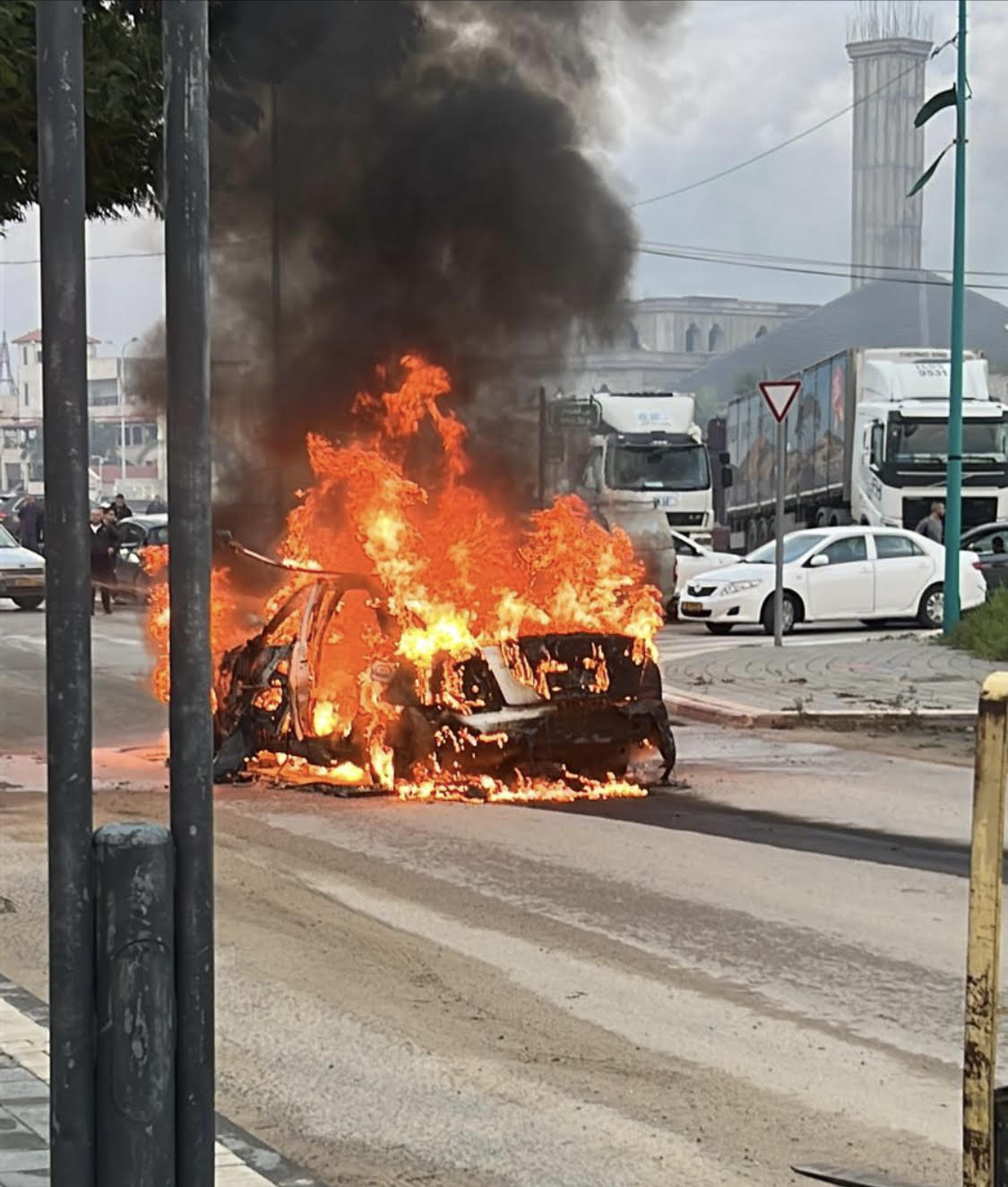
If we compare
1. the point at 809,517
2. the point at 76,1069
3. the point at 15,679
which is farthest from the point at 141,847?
the point at 809,517

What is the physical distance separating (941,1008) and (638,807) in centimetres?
442

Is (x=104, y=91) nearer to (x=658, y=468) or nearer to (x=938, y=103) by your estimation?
(x=938, y=103)

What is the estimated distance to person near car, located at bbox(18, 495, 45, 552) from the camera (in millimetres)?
34000

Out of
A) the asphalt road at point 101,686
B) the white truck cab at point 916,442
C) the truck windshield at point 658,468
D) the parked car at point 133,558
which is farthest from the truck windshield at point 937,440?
the asphalt road at point 101,686

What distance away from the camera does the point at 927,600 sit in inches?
984

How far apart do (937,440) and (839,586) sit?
27.8ft

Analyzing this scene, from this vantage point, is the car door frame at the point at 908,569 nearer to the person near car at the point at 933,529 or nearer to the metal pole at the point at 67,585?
the person near car at the point at 933,529

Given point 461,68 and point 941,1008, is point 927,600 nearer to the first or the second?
point 461,68

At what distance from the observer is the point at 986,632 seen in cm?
1995

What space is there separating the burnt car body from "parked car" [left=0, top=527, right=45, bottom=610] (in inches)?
691

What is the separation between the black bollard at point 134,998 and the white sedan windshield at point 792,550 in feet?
71.4

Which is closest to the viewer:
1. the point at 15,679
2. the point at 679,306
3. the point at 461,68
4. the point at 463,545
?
the point at 463,545

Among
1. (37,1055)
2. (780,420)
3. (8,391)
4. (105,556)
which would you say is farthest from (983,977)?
(8,391)

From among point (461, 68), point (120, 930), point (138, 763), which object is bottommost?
point (138, 763)
